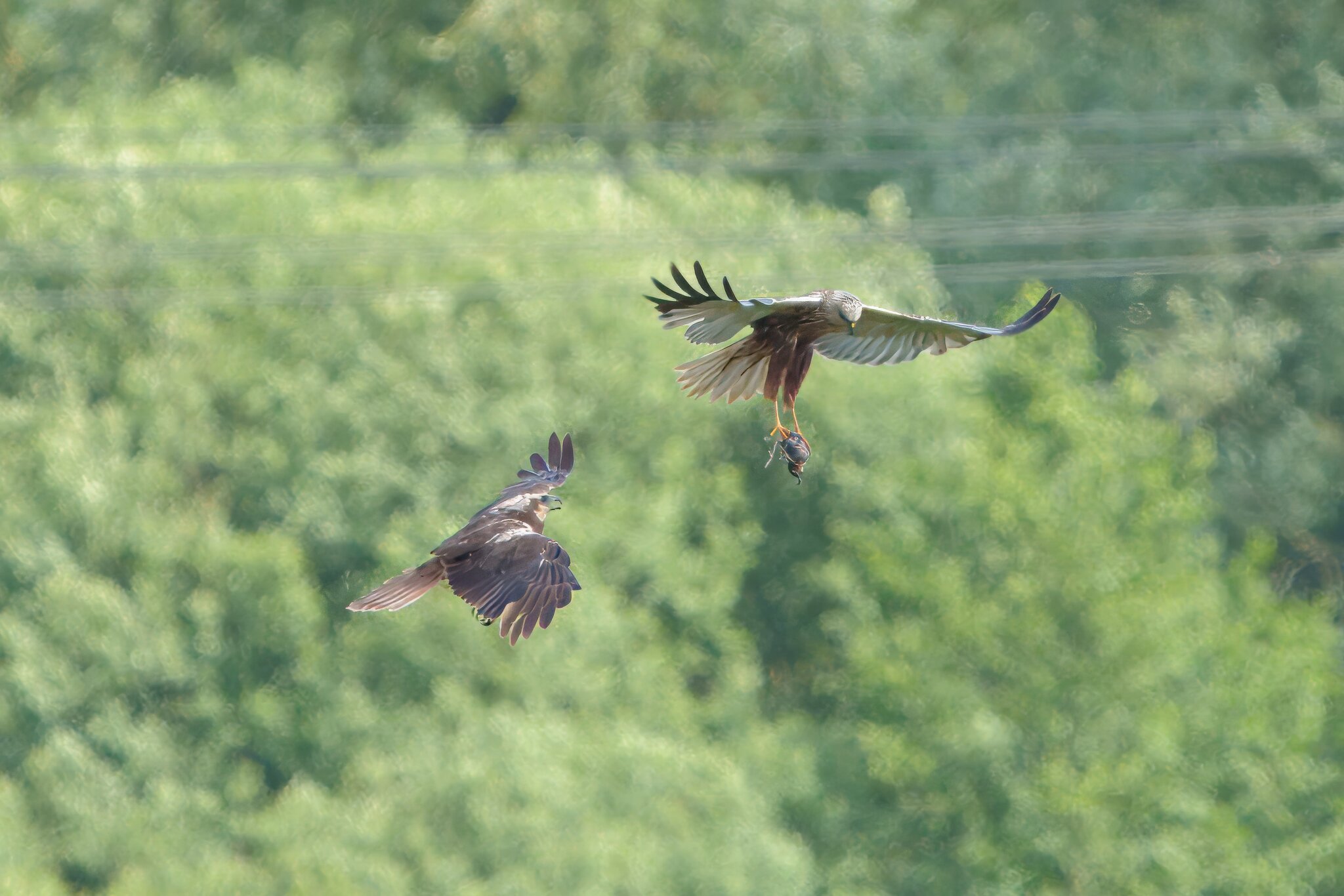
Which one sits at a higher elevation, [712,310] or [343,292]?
[343,292]

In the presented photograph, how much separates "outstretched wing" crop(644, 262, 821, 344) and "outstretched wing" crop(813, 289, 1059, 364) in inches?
20.8

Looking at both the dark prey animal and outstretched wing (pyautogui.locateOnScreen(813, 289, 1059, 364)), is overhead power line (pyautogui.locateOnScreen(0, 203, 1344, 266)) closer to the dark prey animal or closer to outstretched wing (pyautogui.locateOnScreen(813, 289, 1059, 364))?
outstretched wing (pyautogui.locateOnScreen(813, 289, 1059, 364))

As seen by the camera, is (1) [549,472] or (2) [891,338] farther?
(1) [549,472]

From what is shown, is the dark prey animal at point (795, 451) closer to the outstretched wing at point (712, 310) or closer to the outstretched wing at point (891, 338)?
the outstretched wing at point (712, 310)

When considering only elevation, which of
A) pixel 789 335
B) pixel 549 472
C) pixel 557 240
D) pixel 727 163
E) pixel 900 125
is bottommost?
pixel 789 335

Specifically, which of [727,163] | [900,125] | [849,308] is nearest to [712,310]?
[849,308]

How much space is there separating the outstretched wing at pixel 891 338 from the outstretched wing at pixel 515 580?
1469mm

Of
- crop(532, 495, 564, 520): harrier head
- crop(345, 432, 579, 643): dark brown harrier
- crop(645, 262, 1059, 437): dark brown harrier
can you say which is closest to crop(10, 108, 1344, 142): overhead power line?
crop(532, 495, 564, 520): harrier head

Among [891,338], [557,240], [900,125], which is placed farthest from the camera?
[900,125]

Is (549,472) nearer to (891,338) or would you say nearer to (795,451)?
(891,338)

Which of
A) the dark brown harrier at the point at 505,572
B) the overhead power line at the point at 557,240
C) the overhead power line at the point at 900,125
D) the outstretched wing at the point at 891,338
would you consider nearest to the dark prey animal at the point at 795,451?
the outstretched wing at the point at 891,338

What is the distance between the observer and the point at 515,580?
28.5 ft

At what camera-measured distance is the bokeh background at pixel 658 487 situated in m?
24.6

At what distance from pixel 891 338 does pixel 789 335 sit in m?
0.51
